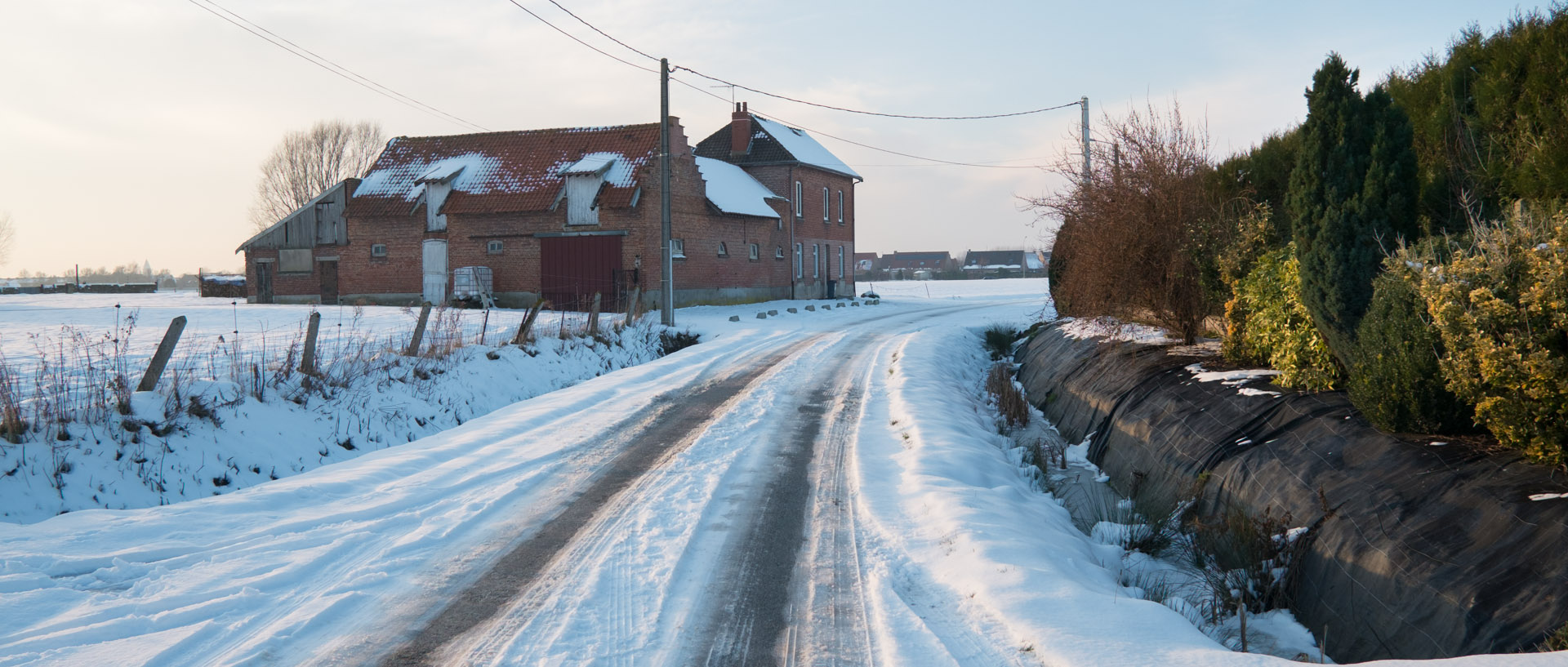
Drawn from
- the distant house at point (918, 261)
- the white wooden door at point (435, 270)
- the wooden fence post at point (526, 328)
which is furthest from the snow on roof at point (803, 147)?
the distant house at point (918, 261)

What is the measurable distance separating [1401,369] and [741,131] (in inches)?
1429

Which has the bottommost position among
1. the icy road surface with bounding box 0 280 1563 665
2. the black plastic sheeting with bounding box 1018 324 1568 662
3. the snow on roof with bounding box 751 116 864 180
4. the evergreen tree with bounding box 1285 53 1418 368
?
the icy road surface with bounding box 0 280 1563 665

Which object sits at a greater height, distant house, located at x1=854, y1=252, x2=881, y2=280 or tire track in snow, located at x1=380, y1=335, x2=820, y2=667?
distant house, located at x1=854, y1=252, x2=881, y2=280

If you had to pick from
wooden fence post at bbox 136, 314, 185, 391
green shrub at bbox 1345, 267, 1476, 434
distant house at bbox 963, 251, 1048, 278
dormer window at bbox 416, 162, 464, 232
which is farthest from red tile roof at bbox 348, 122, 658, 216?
distant house at bbox 963, 251, 1048, 278

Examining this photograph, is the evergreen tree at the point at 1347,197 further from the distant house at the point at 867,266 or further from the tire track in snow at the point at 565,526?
the distant house at the point at 867,266

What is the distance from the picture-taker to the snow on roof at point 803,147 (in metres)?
40.5

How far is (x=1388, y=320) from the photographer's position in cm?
629

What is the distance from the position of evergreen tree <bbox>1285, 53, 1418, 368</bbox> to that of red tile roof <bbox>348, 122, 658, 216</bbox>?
23.3 meters

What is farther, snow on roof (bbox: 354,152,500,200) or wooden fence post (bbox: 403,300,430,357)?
snow on roof (bbox: 354,152,500,200)

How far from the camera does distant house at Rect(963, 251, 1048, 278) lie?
91.5 meters

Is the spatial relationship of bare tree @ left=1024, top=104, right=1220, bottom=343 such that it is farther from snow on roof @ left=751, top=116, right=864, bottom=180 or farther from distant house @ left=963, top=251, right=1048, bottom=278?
distant house @ left=963, top=251, right=1048, bottom=278

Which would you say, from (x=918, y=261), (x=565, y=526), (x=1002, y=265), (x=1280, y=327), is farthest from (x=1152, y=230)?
(x=918, y=261)

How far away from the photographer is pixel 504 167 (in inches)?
1256

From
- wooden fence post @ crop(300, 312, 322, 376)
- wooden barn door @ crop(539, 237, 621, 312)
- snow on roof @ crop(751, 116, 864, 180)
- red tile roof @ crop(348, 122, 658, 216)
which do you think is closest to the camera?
wooden fence post @ crop(300, 312, 322, 376)
